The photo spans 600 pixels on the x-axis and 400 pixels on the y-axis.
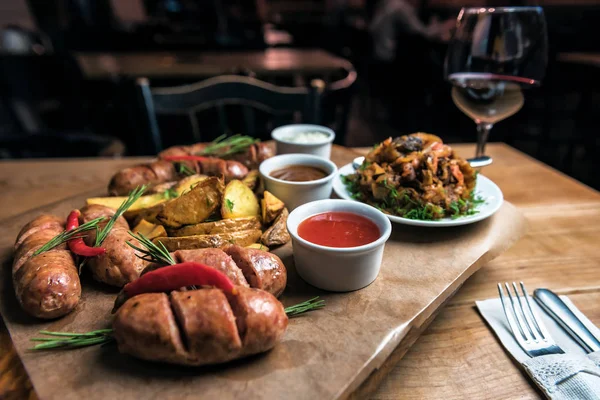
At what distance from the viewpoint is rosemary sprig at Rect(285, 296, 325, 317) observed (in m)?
1.47

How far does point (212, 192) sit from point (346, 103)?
2.43 m

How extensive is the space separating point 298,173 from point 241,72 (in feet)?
11.0

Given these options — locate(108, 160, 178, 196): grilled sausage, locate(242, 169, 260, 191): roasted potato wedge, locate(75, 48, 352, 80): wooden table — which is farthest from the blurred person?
locate(108, 160, 178, 196): grilled sausage

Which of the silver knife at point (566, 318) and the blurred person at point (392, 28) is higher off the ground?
the blurred person at point (392, 28)

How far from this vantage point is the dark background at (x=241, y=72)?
5.66 m

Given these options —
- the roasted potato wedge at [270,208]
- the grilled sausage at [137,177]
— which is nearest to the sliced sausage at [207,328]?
the roasted potato wedge at [270,208]

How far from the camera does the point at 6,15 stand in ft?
41.8

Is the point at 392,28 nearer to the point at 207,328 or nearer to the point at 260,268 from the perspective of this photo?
the point at 260,268

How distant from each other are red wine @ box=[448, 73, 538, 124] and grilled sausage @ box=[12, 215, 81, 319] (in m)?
2.43

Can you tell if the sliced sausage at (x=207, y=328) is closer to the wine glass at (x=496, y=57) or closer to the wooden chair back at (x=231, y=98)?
the wine glass at (x=496, y=57)

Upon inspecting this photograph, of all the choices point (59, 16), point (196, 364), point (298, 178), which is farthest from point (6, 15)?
point (196, 364)

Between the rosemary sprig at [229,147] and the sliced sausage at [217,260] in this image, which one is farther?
the rosemary sprig at [229,147]

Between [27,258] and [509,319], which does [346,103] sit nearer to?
[509,319]

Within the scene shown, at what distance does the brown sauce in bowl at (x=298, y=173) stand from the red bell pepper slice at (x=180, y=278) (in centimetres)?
98
